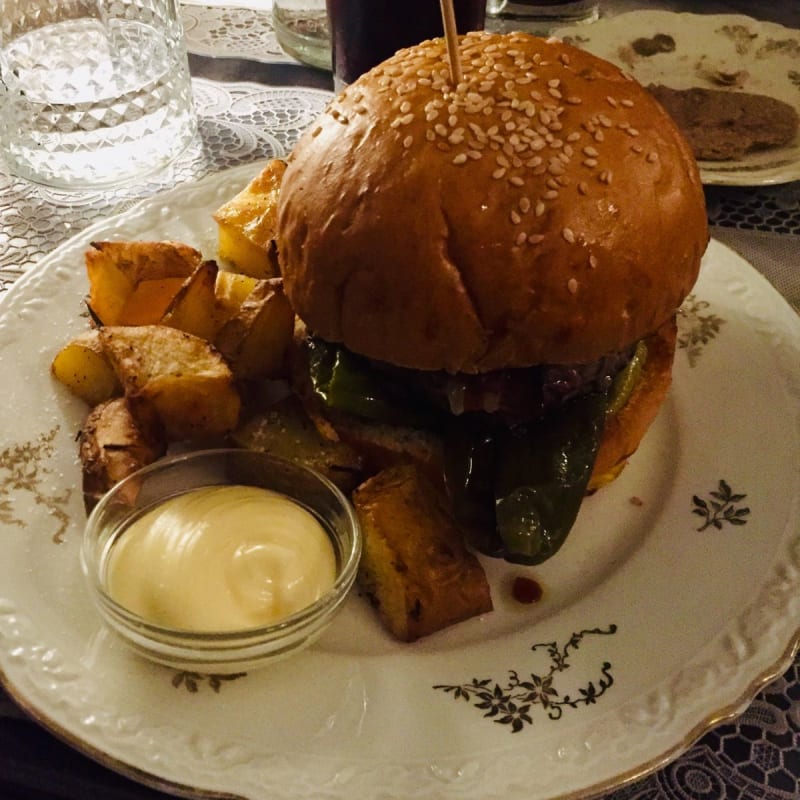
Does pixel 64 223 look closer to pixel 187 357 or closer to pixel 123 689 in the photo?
pixel 187 357

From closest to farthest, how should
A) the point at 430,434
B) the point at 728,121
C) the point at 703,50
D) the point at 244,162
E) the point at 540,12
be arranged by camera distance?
the point at 430,434 < the point at 728,121 < the point at 244,162 < the point at 703,50 < the point at 540,12

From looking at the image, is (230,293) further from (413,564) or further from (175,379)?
(413,564)

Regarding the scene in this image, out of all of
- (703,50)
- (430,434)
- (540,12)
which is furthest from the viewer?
(540,12)

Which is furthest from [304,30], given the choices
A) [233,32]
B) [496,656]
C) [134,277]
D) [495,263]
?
[496,656]

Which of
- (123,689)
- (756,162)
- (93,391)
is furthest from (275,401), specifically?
(756,162)

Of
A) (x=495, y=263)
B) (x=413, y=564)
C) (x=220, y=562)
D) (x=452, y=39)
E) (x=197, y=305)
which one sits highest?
(x=452, y=39)

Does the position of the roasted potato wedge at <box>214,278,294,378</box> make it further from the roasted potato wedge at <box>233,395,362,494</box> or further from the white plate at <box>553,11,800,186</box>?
the white plate at <box>553,11,800,186</box>

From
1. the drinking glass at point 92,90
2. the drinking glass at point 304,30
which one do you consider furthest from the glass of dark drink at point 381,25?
the drinking glass at point 304,30
